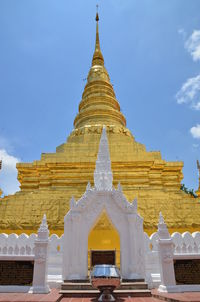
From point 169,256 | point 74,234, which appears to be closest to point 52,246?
point 74,234

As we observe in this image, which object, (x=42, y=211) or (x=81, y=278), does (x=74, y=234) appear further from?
(x=42, y=211)

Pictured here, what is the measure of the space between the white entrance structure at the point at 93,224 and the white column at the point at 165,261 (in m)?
0.80

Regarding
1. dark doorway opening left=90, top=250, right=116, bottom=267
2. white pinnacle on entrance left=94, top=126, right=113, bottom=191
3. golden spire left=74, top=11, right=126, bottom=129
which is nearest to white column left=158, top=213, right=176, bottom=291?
white pinnacle on entrance left=94, top=126, right=113, bottom=191

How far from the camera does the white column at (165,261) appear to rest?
21.4 ft

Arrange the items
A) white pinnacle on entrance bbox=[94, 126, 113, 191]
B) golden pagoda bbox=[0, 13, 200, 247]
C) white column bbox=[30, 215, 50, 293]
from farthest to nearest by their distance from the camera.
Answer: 1. golden pagoda bbox=[0, 13, 200, 247]
2. white pinnacle on entrance bbox=[94, 126, 113, 191]
3. white column bbox=[30, 215, 50, 293]

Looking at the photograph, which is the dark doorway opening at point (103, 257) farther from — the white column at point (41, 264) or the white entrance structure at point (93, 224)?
the white column at point (41, 264)

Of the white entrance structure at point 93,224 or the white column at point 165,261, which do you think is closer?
the white column at point 165,261

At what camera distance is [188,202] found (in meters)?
11.8

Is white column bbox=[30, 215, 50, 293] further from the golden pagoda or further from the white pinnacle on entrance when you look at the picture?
the golden pagoda

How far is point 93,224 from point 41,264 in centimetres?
197

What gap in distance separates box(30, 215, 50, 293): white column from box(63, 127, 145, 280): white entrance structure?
81 centimetres

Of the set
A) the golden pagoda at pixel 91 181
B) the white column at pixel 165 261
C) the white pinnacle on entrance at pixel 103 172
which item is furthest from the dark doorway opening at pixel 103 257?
the white column at pixel 165 261

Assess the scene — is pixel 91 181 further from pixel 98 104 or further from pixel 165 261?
pixel 98 104

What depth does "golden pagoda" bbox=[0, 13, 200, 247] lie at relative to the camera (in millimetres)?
11031
